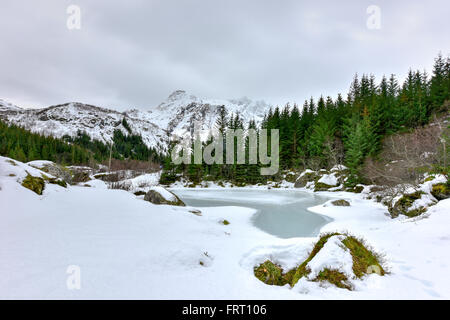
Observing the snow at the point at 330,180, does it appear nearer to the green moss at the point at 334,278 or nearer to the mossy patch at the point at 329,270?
the mossy patch at the point at 329,270

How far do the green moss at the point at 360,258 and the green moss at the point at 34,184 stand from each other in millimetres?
9367

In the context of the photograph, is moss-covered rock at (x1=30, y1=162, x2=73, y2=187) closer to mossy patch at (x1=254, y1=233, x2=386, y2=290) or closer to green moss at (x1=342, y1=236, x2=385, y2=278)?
mossy patch at (x1=254, y1=233, x2=386, y2=290)

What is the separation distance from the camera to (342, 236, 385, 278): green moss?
3447 millimetres

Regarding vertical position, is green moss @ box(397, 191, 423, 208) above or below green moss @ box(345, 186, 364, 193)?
above

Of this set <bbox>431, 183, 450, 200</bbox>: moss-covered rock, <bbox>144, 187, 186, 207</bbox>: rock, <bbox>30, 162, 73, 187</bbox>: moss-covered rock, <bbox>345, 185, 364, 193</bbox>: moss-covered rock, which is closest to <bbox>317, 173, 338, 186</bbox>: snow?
<bbox>345, 185, 364, 193</bbox>: moss-covered rock

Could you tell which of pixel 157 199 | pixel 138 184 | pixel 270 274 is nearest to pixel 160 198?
pixel 157 199

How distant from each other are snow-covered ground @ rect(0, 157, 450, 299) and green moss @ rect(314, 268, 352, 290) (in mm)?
132

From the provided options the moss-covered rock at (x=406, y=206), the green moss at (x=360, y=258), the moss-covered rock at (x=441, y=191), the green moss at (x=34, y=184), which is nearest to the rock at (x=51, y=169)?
the green moss at (x=34, y=184)

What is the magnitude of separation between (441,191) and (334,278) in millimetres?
10232

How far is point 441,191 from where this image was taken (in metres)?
8.91

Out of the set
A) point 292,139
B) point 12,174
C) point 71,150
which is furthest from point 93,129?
point 12,174

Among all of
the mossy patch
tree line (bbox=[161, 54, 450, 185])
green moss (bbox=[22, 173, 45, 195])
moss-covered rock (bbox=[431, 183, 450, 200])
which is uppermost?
tree line (bbox=[161, 54, 450, 185])

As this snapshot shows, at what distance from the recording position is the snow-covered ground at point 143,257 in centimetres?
273
